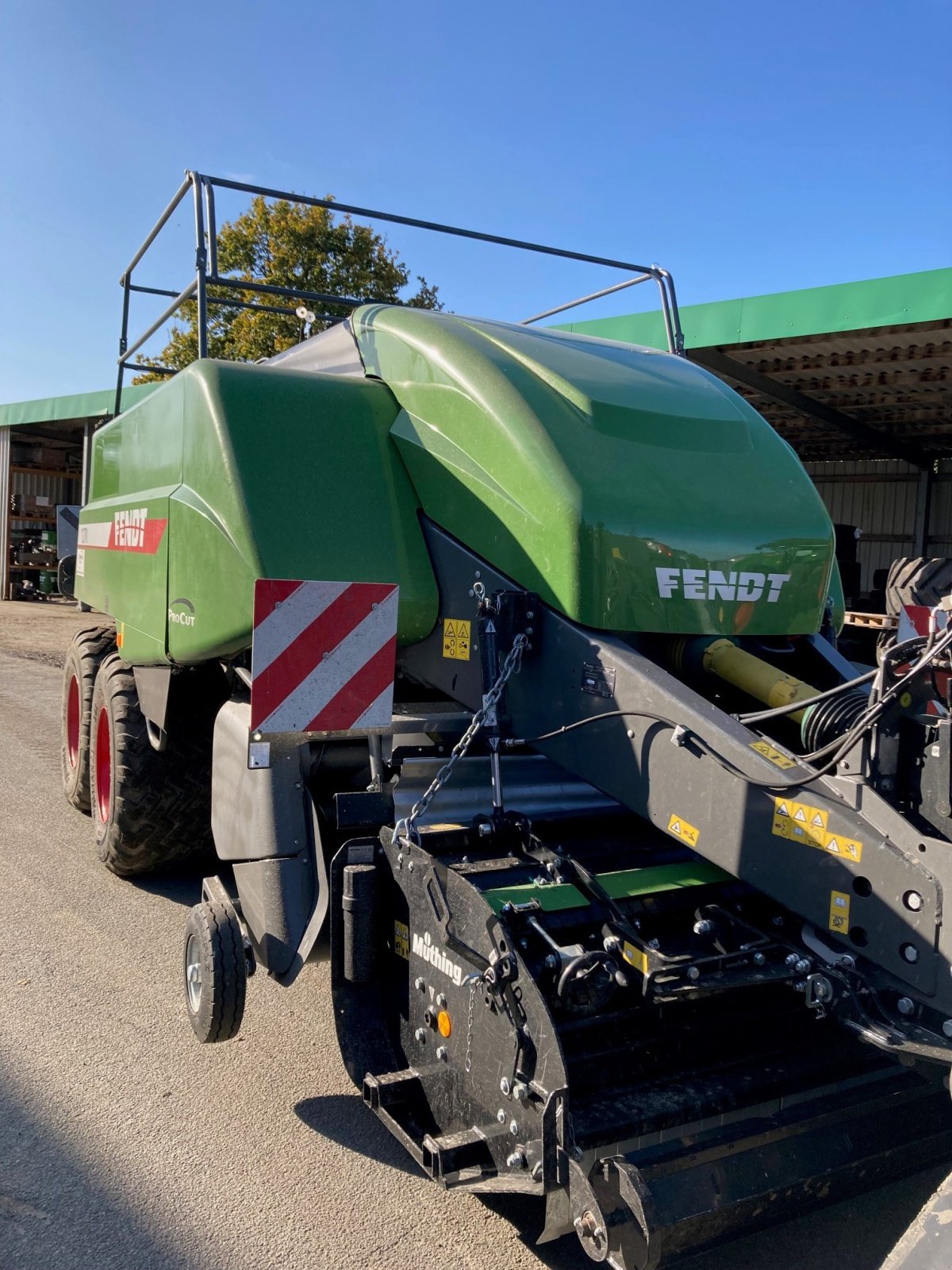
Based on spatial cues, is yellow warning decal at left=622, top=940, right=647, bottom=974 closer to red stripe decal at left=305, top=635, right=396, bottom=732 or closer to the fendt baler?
the fendt baler

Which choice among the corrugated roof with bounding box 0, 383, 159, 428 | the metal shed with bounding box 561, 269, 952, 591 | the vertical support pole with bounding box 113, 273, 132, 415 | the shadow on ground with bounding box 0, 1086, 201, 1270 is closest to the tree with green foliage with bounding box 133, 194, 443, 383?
the corrugated roof with bounding box 0, 383, 159, 428

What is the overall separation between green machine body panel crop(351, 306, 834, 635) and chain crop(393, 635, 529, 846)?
0.18 metres

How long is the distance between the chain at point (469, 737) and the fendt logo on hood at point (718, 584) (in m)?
0.43

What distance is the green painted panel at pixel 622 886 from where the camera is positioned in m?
2.55

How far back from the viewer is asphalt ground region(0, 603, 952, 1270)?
257cm

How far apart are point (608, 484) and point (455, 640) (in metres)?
0.68

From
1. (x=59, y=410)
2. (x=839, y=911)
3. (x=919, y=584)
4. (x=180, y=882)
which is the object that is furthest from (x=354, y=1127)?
(x=59, y=410)

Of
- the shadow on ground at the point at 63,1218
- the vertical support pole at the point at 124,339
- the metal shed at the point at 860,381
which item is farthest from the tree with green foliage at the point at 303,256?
the shadow on ground at the point at 63,1218

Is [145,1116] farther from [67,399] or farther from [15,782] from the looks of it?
[67,399]

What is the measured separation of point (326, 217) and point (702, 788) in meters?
17.8

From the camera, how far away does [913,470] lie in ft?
55.1

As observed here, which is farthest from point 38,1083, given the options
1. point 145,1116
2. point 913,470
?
point 913,470

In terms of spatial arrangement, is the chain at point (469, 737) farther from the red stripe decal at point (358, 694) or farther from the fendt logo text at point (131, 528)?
the fendt logo text at point (131, 528)

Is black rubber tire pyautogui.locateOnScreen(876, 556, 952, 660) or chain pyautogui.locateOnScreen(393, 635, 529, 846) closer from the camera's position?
chain pyautogui.locateOnScreen(393, 635, 529, 846)
